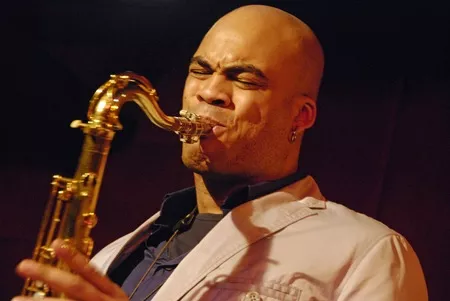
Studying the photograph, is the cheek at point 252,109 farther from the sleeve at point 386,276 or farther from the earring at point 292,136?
the sleeve at point 386,276

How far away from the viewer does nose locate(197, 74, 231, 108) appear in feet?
5.44

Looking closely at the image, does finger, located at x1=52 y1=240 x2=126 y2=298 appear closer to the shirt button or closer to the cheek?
the shirt button

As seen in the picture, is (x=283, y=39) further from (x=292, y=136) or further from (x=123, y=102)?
(x=123, y=102)

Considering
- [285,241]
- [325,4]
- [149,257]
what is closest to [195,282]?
[285,241]

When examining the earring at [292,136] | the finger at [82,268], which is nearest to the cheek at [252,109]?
the earring at [292,136]

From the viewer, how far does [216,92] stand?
65.4 inches

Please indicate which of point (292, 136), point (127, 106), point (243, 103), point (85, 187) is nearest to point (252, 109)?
point (243, 103)

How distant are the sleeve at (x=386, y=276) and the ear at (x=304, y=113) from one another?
1.39 feet

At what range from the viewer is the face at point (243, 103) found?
5.46 feet

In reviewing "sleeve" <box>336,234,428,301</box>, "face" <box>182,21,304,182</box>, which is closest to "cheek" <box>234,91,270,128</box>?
"face" <box>182,21,304,182</box>

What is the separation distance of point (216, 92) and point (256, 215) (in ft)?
1.07

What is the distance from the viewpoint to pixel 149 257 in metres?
1.80

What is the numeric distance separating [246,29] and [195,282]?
2.27 feet

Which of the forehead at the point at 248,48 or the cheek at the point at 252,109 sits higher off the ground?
the forehead at the point at 248,48
